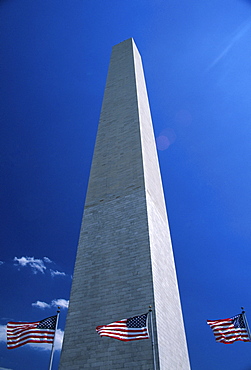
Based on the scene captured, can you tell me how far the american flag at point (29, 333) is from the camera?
925 centimetres

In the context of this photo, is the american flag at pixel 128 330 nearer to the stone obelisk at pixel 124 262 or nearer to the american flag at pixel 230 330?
the stone obelisk at pixel 124 262

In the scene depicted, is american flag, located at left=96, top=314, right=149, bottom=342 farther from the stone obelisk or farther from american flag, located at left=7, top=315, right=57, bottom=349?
american flag, located at left=7, top=315, right=57, bottom=349

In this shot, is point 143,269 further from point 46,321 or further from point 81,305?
point 46,321

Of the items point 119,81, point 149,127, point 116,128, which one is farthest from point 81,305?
point 119,81

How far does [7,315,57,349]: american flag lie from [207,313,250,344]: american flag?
5.61m

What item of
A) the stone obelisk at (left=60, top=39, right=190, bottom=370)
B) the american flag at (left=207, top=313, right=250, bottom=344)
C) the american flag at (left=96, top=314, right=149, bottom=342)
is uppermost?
the stone obelisk at (left=60, top=39, right=190, bottom=370)

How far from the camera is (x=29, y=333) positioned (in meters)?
9.30

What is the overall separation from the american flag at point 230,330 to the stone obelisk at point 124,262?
1819 millimetres

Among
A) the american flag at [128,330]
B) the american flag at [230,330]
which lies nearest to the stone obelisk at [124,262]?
the american flag at [128,330]

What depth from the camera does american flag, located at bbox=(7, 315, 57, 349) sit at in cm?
925

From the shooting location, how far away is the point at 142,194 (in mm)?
14062

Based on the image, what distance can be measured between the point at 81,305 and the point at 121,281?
1960 mm

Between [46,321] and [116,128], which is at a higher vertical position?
[116,128]

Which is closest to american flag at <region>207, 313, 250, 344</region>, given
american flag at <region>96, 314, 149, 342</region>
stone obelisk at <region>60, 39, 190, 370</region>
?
stone obelisk at <region>60, 39, 190, 370</region>
